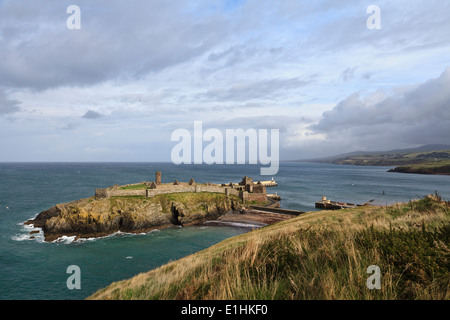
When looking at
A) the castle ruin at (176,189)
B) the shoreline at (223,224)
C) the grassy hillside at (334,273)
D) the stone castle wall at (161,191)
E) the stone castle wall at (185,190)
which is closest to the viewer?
the grassy hillside at (334,273)

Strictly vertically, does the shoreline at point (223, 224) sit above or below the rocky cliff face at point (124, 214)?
below

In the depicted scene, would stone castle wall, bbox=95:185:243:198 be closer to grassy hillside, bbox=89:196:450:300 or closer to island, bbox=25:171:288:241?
island, bbox=25:171:288:241

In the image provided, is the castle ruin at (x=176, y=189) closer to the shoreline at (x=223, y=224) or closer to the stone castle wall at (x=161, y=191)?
the stone castle wall at (x=161, y=191)

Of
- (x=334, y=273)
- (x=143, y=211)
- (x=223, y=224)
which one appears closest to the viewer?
(x=334, y=273)

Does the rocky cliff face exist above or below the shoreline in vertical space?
above

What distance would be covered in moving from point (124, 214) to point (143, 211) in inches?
119

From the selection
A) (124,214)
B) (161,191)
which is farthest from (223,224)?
(124,214)

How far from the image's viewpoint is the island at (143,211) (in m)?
35.0

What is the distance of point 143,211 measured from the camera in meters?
→ 39.7

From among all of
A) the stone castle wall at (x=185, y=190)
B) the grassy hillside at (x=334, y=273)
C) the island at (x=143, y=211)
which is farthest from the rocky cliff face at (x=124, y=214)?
the grassy hillside at (x=334, y=273)

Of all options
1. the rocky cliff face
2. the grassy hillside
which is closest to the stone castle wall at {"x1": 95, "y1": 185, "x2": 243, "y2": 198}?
the rocky cliff face

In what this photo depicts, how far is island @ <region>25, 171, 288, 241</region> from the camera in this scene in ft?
115

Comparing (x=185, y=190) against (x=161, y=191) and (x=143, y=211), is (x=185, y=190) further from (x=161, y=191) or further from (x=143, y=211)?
(x=143, y=211)

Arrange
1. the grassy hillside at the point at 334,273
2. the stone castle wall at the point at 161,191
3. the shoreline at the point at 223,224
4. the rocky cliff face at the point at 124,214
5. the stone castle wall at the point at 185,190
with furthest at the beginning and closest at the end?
the stone castle wall at the point at 185,190 → the stone castle wall at the point at 161,191 → the rocky cliff face at the point at 124,214 → the shoreline at the point at 223,224 → the grassy hillside at the point at 334,273
